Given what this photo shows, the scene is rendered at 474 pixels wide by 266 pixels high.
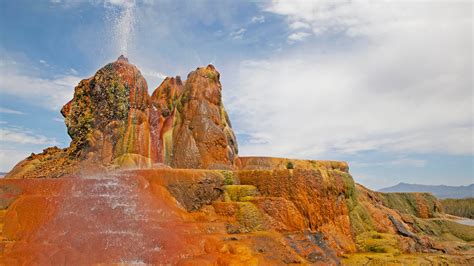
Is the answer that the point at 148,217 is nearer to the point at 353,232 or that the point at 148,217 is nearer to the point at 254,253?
the point at 254,253

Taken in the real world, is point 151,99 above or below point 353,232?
above

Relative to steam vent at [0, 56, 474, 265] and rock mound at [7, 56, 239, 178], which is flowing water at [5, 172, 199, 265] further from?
rock mound at [7, 56, 239, 178]

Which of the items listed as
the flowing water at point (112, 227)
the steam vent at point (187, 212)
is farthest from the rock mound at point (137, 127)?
the flowing water at point (112, 227)

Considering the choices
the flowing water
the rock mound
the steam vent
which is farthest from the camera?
the rock mound

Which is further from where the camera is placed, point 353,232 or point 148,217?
point 353,232

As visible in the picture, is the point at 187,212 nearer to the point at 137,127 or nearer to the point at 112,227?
the point at 112,227

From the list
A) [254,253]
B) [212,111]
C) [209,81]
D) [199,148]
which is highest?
[209,81]

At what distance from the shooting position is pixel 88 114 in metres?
25.0

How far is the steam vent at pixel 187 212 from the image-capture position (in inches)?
464

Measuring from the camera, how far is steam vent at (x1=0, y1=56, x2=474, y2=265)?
11797 millimetres

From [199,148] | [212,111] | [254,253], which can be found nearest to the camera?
[254,253]

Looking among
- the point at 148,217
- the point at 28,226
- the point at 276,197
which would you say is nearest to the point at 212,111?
the point at 276,197

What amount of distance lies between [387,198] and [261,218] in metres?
18.7

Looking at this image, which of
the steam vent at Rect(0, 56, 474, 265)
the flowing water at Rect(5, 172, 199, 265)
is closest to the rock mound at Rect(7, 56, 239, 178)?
the steam vent at Rect(0, 56, 474, 265)
